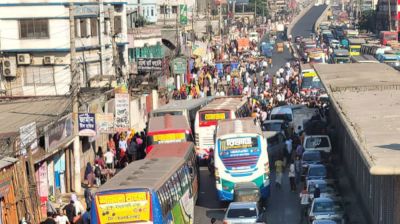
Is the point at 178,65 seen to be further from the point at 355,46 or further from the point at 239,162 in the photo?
the point at 355,46

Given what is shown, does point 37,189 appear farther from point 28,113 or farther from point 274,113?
point 274,113

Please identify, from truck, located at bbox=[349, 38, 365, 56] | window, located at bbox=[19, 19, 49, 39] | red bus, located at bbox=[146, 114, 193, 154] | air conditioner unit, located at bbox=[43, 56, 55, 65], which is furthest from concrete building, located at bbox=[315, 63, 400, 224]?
truck, located at bbox=[349, 38, 365, 56]

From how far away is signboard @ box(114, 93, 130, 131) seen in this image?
119 feet

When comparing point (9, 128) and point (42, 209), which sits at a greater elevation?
point (9, 128)

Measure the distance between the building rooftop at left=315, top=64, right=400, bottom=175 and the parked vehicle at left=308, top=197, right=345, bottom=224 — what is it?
234 cm

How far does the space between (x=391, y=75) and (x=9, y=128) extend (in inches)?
762

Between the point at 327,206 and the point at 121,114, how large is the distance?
10556mm

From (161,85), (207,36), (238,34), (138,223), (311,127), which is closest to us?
(138,223)

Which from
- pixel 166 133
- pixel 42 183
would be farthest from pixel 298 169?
pixel 42 183

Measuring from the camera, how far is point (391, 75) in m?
44.9

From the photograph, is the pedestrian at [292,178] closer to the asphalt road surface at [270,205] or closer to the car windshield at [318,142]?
the asphalt road surface at [270,205]

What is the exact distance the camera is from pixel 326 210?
1107 inches

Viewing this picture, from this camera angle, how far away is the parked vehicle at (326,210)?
2759 cm

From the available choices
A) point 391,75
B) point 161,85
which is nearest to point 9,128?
point 391,75
